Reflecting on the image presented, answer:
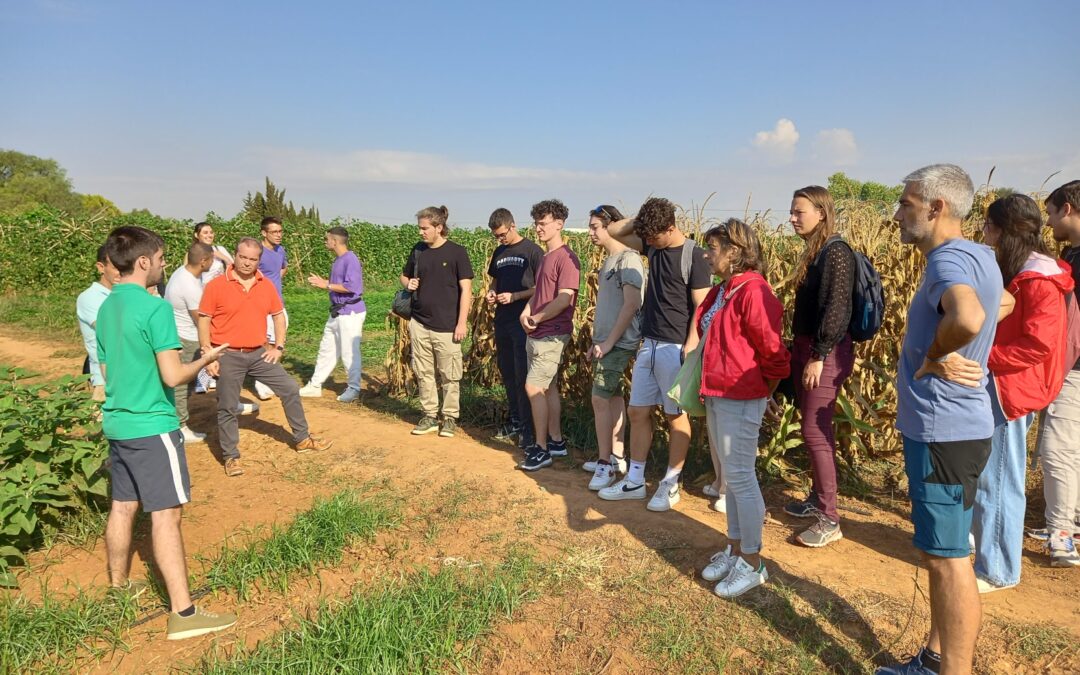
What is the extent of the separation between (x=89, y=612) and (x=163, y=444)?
3.05ft

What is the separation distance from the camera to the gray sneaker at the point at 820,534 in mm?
3947

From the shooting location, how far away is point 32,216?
17.0 m

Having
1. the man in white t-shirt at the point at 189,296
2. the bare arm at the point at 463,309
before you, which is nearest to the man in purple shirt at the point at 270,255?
the man in white t-shirt at the point at 189,296

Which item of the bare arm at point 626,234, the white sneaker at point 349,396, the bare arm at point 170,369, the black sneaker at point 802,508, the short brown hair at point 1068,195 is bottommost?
the white sneaker at point 349,396

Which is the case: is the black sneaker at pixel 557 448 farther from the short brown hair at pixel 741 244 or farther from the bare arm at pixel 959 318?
the bare arm at pixel 959 318

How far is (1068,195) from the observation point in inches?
149

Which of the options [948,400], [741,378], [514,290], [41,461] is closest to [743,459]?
[741,378]

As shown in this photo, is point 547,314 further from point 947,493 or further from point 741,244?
point 947,493

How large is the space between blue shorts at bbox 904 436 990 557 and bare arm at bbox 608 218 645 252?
8.34 feet

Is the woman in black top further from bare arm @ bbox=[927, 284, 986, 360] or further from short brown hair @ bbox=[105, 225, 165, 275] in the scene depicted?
short brown hair @ bbox=[105, 225, 165, 275]

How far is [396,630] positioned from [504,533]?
1191 millimetres

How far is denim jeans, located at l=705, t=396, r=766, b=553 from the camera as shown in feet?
10.8

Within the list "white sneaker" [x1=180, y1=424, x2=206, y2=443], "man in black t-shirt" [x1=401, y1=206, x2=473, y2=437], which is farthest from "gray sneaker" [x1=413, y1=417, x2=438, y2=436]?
"white sneaker" [x1=180, y1=424, x2=206, y2=443]

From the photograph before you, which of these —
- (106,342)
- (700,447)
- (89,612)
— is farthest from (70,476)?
(700,447)
